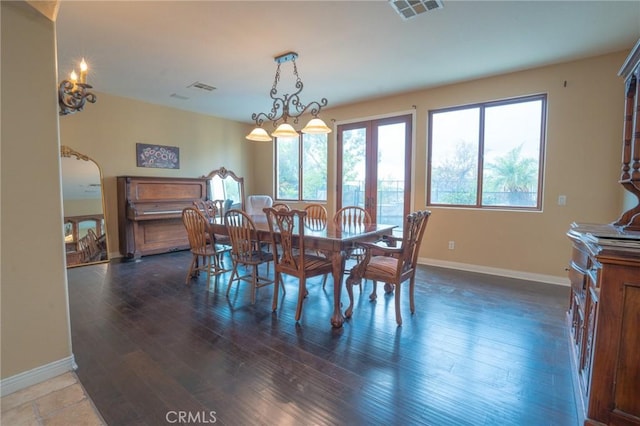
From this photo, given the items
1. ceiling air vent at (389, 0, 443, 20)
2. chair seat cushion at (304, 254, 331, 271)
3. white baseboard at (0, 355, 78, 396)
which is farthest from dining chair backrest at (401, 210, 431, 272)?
white baseboard at (0, 355, 78, 396)

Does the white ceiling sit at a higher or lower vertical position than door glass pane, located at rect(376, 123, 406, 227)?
higher

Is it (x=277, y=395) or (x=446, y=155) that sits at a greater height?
(x=446, y=155)

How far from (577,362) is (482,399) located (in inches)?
28.9

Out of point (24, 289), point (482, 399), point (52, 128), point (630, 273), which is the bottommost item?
point (482, 399)

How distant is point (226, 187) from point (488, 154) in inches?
203

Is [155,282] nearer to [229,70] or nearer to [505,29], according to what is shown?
[229,70]

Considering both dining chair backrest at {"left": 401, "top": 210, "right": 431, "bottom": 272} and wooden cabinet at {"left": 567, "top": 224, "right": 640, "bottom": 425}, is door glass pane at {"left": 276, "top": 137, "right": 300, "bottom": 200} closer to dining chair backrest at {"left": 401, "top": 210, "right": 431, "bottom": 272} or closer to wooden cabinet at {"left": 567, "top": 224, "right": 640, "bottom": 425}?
dining chair backrest at {"left": 401, "top": 210, "right": 431, "bottom": 272}

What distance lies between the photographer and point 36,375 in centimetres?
179

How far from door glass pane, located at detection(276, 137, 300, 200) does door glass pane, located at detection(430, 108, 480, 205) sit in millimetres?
2925

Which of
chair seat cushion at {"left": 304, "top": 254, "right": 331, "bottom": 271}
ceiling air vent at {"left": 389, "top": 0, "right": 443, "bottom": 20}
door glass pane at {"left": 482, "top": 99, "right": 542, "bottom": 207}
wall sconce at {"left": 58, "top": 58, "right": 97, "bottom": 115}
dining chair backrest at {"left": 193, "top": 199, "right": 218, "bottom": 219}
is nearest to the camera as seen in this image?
wall sconce at {"left": 58, "top": 58, "right": 97, "bottom": 115}

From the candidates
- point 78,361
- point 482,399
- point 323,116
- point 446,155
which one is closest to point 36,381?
point 78,361

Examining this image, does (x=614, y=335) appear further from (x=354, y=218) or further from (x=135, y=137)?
(x=135, y=137)

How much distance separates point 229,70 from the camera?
397 cm

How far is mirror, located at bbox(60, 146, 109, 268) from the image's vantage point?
14.9 ft
